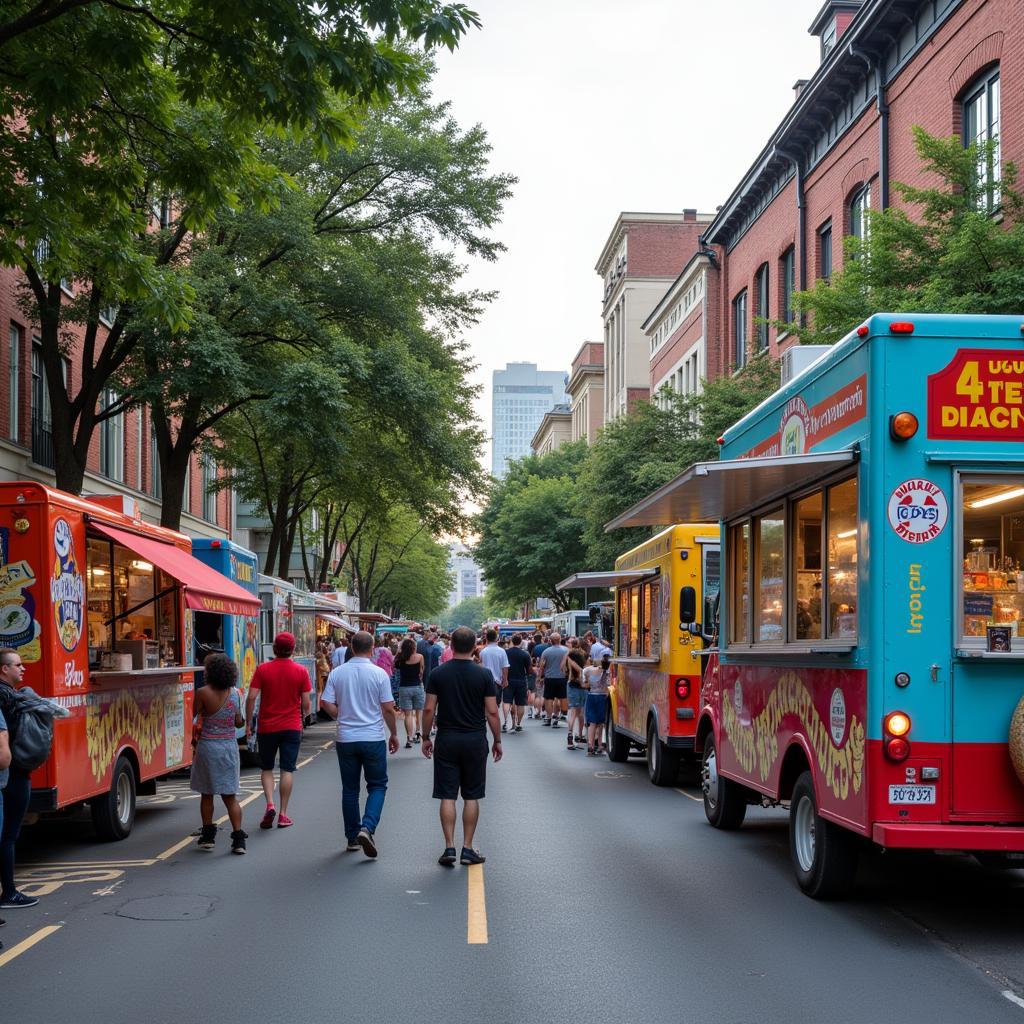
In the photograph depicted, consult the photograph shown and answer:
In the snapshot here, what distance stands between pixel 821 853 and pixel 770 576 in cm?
249

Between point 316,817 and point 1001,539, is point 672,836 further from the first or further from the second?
point 1001,539

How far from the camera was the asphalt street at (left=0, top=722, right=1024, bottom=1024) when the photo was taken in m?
6.22

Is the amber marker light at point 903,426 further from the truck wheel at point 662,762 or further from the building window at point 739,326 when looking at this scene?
the building window at point 739,326

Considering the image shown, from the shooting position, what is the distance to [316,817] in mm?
13062

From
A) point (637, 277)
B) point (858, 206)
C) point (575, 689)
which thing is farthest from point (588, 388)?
point (575, 689)

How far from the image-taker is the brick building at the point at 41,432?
84.2 feet

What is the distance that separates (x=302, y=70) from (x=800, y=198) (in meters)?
22.7

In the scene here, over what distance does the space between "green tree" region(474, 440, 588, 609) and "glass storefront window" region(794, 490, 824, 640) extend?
51.8 metres

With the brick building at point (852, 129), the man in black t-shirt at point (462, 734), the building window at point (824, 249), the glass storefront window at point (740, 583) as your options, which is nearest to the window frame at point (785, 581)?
the glass storefront window at point (740, 583)

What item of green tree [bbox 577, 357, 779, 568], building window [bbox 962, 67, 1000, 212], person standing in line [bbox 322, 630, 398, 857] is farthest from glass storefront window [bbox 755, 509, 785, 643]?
green tree [bbox 577, 357, 779, 568]

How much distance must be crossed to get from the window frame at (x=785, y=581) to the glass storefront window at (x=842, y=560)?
0.13ft

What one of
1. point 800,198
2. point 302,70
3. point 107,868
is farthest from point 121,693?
point 800,198

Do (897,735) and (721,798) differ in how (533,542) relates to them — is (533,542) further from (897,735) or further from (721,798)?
(897,735)

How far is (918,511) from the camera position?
24.8 feet
